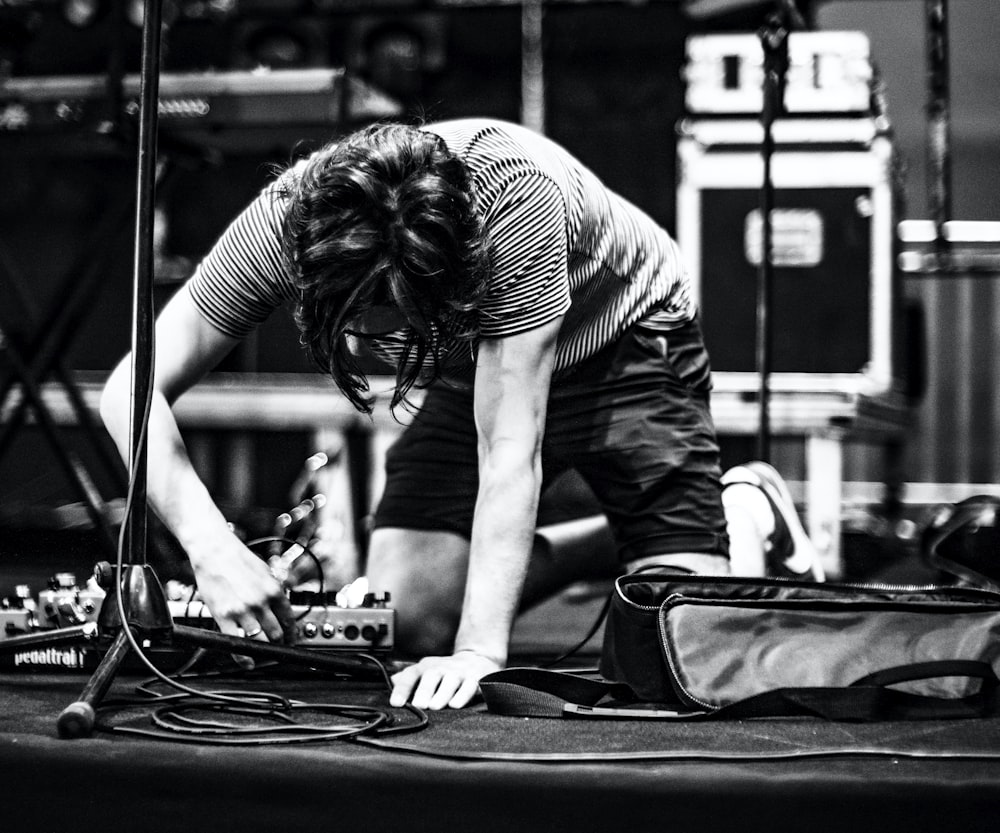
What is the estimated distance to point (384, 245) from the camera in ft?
3.87

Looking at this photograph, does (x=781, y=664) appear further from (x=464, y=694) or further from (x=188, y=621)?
(x=188, y=621)

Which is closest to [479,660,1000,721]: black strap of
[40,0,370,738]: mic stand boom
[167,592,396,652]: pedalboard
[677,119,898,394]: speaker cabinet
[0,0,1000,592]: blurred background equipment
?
[167,592,396,652]: pedalboard

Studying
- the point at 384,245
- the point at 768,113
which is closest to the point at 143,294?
the point at 384,245

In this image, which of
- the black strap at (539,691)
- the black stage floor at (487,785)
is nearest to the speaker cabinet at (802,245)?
the black strap at (539,691)

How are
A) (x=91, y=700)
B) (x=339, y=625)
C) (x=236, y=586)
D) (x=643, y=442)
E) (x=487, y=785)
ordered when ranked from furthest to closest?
(x=643, y=442)
(x=339, y=625)
(x=236, y=586)
(x=91, y=700)
(x=487, y=785)

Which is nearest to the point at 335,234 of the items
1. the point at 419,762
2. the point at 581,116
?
the point at 419,762

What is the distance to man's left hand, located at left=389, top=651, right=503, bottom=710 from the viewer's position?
1269 mm

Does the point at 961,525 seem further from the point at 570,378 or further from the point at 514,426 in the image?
the point at 514,426

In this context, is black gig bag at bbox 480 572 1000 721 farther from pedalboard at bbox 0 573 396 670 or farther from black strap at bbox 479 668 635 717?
pedalboard at bbox 0 573 396 670

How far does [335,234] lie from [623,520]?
0.85 m

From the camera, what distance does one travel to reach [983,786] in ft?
3.00

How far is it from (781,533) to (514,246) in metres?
1.02

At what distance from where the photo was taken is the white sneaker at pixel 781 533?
85.1 inches

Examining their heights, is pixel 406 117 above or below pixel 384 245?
above
